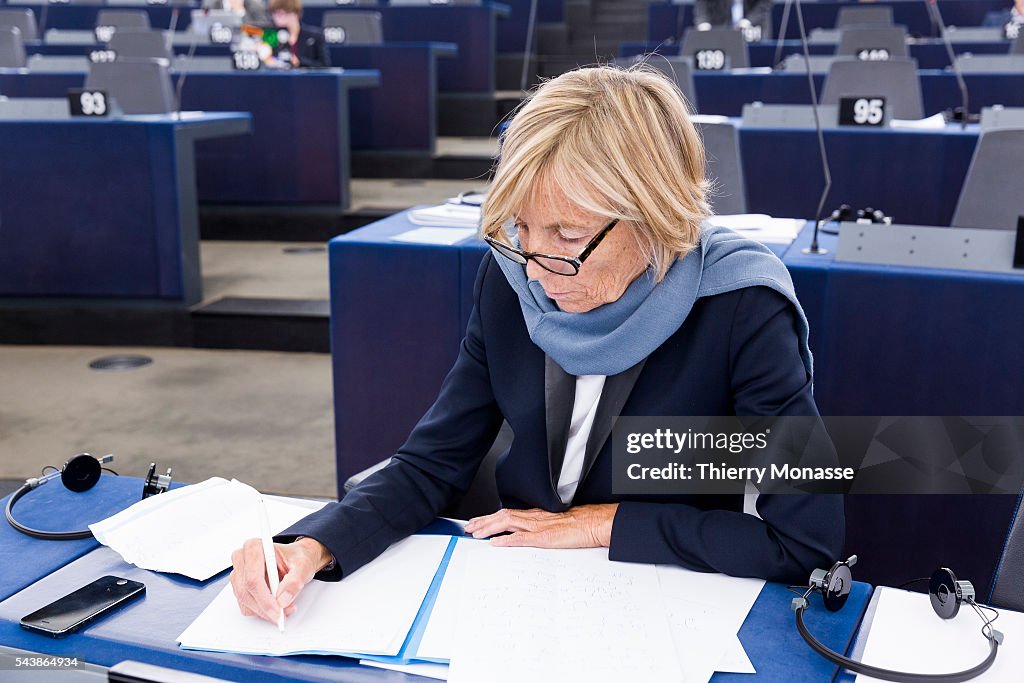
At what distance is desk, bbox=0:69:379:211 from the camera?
4.97 meters

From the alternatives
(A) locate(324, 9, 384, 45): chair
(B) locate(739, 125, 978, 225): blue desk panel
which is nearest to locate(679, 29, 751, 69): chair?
(A) locate(324, 9, 384, 45): chair

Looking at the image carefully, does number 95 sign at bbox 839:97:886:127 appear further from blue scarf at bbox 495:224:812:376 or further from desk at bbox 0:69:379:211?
blue scarf at bbox 495:224:812:376

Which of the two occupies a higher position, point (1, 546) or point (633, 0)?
point (633, 0)

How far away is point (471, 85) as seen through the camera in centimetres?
694

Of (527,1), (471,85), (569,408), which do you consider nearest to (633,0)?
(527,1)

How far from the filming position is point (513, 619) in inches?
34.0

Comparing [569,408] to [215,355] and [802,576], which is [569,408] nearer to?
[802,576]

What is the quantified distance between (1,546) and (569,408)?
59 cm

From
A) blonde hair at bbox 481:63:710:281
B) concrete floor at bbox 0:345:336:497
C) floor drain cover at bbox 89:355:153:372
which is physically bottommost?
concrete floor at bbox 0:345:336:497

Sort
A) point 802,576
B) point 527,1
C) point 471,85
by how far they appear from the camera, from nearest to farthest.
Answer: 1. point 802,576
2. point 471,85
3. point 527,1

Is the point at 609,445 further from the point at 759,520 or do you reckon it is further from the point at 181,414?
the point at 181,414

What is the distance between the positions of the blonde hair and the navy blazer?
13 centimetres

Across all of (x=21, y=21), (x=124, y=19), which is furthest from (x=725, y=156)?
(x=21, y=21)

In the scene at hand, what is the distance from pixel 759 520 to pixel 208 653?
1.75ft
